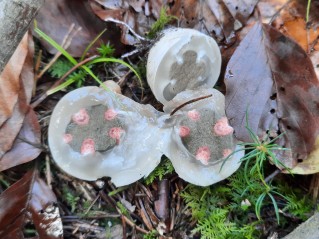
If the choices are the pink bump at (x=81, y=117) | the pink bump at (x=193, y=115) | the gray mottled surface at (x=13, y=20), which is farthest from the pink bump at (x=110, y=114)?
the gray mottled surface at (x=13, y=20)

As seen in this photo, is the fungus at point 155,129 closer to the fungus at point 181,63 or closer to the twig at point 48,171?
the fungus at point 181,63

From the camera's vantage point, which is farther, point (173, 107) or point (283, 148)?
point (173, 107)

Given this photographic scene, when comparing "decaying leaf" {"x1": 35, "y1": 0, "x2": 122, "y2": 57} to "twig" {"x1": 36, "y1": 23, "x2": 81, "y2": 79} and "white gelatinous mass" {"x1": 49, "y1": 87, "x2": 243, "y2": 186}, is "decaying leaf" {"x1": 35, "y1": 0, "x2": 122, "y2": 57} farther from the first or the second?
"white gelatinous mass" {"x1": 49, "y1": 87, "x2": 243, "y2": 186}

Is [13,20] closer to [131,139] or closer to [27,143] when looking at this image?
[27,143]

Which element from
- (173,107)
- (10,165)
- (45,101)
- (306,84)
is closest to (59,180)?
(10,165)

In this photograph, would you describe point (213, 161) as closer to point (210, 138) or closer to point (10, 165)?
point (210, 138)

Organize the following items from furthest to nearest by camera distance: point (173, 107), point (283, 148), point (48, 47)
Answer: point (48, 47)
point (173, 107)
point (283, 148)
